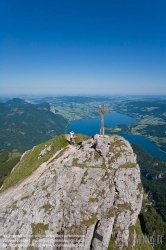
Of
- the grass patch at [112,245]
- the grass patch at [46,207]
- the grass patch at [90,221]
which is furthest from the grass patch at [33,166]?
the grass patch at [112,245]

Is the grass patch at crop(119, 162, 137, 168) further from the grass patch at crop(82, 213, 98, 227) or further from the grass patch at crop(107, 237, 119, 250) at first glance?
the grass patch at crop(107, 237, 119, 250)

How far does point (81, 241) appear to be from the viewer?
25.6m

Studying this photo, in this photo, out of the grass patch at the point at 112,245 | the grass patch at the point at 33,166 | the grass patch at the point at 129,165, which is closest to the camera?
the grass patch at the point at 112,245

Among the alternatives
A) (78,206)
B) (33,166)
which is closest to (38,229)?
(78,206)

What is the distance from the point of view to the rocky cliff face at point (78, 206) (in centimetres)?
2589

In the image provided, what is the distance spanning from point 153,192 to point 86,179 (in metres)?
147

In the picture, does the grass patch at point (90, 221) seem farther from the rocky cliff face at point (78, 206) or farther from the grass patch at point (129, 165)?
the grass patch at point (129, 165)

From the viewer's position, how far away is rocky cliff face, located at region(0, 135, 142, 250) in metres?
25.9

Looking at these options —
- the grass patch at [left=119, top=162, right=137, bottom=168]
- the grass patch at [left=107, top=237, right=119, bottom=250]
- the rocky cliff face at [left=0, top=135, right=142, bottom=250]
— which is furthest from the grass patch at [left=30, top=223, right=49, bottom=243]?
the grass patch at [left=119, top=162, right=137, bottom=168]

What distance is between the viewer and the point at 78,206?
89.4 feet

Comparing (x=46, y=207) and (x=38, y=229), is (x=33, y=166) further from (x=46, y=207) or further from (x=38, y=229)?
(x=38, y=229)

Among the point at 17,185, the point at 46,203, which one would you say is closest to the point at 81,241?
the point at 46,203

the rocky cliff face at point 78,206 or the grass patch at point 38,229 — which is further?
the rocky cliff face at point 78,206

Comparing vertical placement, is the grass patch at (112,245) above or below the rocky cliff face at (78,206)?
below
